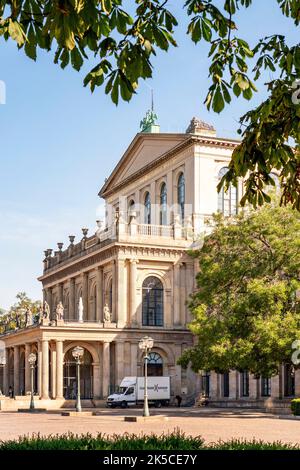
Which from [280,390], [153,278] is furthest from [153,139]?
[280,390]

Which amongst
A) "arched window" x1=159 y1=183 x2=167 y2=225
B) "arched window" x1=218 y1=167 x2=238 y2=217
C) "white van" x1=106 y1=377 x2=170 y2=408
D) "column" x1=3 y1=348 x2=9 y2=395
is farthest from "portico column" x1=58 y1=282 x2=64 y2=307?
"white van" x1=106 y1=377 x2=170 y2=408

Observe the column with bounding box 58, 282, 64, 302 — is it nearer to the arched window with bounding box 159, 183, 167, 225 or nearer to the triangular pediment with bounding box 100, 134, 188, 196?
the triangular pediment with bounding box 100, 134, 188, 196

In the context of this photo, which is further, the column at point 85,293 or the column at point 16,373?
the column at point 16,373

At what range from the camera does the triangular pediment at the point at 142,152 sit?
7775cm

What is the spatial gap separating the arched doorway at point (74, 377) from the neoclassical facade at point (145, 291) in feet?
0.26

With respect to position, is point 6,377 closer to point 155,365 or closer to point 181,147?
point 155,365

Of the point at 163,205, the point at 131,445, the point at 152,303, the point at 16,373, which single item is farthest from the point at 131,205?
the point at 131,445

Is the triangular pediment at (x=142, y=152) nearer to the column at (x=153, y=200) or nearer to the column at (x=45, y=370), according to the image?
the column at (x=153, y=200)

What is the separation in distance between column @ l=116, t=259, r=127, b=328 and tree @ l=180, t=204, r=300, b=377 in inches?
808

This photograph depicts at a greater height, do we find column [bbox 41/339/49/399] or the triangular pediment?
the triangular pediment

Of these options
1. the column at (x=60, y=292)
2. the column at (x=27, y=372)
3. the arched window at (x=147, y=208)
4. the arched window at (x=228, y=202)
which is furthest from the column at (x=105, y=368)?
the column at (x=60, y=292)

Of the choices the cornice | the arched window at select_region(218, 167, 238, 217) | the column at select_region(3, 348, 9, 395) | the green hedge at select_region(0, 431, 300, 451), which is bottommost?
the column at select_region(3, 348, 9, 395)

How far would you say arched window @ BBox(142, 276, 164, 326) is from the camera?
70.3m

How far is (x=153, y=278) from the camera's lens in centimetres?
7100
